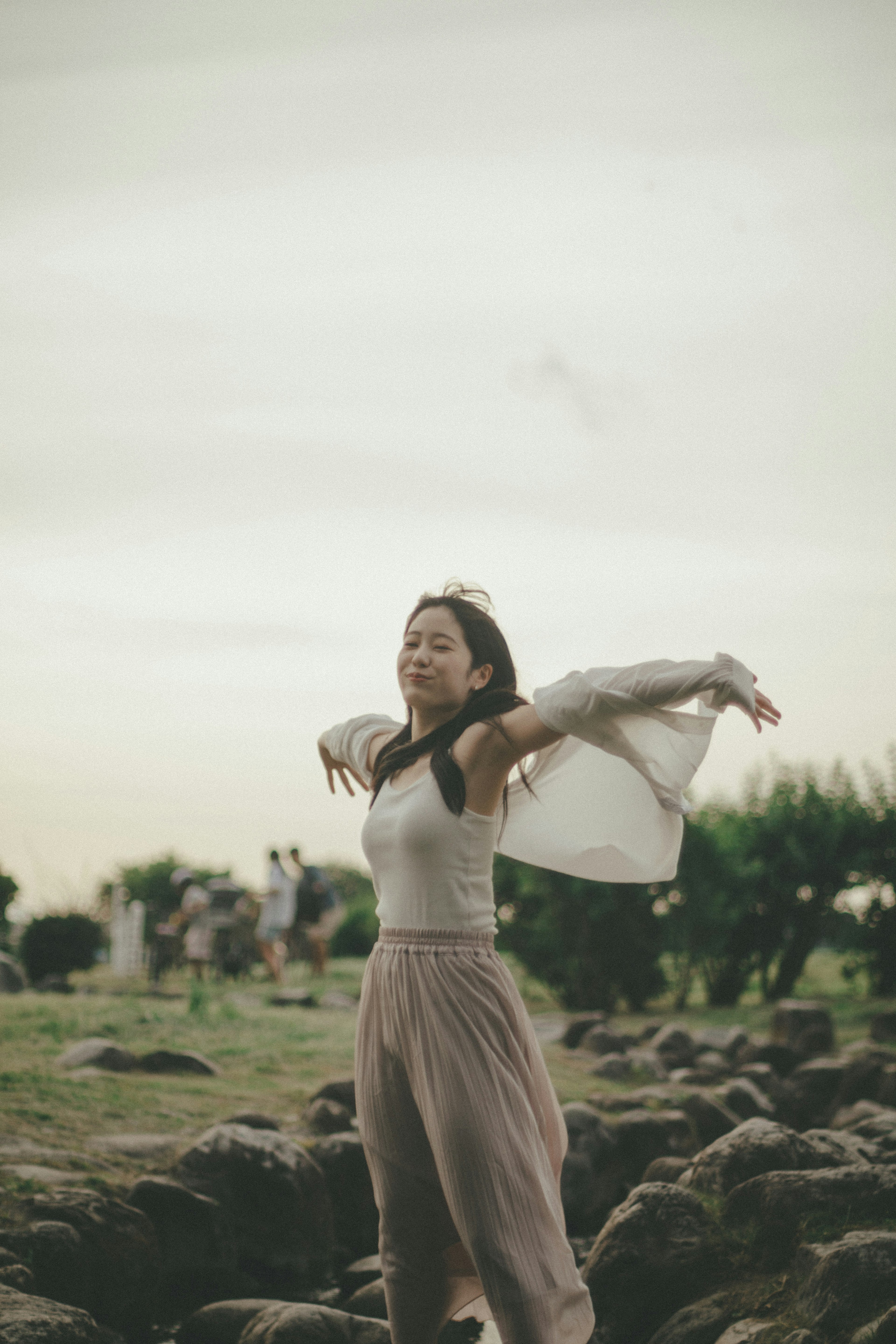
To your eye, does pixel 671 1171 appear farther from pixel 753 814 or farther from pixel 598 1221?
pixel 753 814

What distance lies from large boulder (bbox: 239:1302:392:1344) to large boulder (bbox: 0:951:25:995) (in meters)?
9.16

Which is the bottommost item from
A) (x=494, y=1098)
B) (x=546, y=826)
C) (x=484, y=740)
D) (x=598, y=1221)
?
(x=598, y=1221)

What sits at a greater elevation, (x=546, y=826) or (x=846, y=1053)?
(x=546, y=826)

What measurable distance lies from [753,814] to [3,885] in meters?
11.4

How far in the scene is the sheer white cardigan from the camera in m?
3.14

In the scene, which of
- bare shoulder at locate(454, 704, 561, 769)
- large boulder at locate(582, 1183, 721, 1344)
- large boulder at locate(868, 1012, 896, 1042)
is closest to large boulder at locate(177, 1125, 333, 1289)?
large boulder at locate(582, 1183, 721, 1344)

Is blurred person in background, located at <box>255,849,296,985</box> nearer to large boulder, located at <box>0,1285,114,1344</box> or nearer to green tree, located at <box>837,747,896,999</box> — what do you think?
green tree, located at <box>837,747,896,999</box>

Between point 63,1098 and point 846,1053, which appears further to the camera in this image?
point 846,1053

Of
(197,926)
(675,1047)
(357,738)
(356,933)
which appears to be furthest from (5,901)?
(357,738)

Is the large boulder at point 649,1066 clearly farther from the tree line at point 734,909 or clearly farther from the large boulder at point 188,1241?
the large boulder at point 188,1241

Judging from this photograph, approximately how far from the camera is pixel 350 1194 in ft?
21.7

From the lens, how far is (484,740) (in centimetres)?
338

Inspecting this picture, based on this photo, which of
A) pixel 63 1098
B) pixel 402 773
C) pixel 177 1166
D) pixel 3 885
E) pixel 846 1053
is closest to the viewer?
pixel 402 773

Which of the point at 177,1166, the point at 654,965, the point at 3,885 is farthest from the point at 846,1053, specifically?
the point at 3,885
